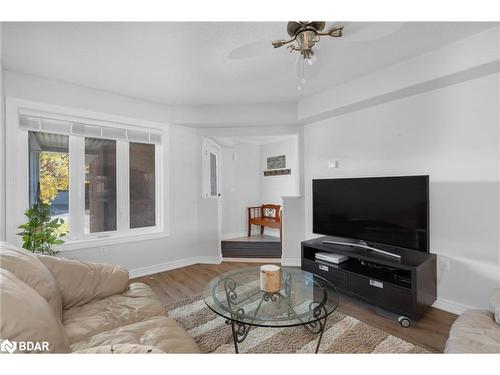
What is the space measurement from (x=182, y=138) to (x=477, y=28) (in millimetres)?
3357

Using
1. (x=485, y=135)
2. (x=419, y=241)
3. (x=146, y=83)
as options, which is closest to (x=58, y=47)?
(x=146, y=83)

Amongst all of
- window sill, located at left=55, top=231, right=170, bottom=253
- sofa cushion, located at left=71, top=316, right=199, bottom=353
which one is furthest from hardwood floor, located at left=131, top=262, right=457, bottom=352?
sofa cushion, located at left=71, top=316, right=199, bottom=353

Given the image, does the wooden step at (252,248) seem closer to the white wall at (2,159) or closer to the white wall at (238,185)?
the white wall at (238,185)

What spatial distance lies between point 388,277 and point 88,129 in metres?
3.68

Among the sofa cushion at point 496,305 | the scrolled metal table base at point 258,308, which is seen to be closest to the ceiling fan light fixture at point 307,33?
the scrolled metal table base at point 258,308

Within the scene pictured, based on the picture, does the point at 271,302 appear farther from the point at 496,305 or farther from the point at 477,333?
the point at 496,305

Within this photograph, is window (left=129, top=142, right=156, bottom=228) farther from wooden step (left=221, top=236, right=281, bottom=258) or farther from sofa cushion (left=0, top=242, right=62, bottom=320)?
sofa cushion (left=0, top=242, right=62, bottom=320)

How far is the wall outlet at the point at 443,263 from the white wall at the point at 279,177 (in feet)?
9.40

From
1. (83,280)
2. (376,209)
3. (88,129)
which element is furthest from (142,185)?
(376,209)

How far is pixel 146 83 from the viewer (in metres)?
2.83

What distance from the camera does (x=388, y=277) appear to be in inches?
90.7

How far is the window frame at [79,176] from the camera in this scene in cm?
250

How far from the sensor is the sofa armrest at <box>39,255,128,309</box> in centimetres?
162
